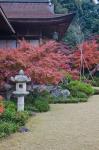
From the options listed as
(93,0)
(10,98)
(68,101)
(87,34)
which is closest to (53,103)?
(68,101)

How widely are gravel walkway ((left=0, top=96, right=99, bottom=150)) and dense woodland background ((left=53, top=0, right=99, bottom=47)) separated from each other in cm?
2509

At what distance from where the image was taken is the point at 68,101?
58.4 ft

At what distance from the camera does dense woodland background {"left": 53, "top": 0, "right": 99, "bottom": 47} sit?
1503 inches

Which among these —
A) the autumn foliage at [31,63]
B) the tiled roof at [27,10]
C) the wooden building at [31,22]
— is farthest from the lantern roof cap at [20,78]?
the tiled roof at [27,10]

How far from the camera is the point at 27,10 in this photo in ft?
65.4

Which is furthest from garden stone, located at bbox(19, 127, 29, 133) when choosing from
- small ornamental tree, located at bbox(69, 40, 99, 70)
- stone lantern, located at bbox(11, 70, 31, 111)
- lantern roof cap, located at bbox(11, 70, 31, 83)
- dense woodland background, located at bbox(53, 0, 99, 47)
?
dense woodland background, located at bbox(53, 0, 99, 47)

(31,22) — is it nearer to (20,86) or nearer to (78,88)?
(78,88)

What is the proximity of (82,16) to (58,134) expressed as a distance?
3497cm

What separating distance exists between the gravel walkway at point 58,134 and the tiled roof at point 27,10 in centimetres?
761

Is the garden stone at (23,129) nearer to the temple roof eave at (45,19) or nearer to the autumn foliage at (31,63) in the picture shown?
the autumn foliage at (31,63)

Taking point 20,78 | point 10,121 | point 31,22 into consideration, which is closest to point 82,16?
point 31,22

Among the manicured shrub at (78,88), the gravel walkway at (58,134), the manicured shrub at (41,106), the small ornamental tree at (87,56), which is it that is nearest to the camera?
the gravel walkway at (58,134)

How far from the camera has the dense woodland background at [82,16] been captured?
38188 mm

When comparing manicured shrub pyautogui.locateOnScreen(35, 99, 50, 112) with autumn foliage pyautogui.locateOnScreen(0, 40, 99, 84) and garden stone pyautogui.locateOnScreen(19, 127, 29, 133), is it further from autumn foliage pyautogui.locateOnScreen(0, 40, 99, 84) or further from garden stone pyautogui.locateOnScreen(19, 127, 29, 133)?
garden stone pyautogui.locateOnScreen(19, 127, 29, 133)
